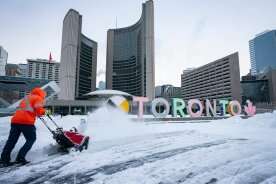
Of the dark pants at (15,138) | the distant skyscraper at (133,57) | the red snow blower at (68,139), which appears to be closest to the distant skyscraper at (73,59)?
the distant skyscraper at (133,57)

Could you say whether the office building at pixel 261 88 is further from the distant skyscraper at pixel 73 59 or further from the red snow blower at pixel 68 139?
the red snow blower at pixel 68 139

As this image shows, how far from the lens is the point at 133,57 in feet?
416

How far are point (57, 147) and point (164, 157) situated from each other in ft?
10.4

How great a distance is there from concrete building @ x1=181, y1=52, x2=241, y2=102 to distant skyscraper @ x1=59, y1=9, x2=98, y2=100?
77.8 meters

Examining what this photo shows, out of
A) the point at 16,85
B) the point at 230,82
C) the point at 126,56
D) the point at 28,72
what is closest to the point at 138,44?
the point at 126,56

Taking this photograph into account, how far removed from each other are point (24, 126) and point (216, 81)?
125 meters

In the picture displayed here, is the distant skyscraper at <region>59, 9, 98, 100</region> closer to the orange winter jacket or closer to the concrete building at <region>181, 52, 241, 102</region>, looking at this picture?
the concrete building at <region>181, 52, 241, 102</region>

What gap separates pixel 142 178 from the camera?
289cm

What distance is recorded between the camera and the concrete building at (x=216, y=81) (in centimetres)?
10281

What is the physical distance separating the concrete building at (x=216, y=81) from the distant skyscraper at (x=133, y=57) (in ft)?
140

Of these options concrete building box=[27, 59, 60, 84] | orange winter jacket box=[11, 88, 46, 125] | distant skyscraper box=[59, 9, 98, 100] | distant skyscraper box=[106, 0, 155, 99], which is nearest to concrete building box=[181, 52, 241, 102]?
distant skyscraper box=[106, 0, 155, 99]

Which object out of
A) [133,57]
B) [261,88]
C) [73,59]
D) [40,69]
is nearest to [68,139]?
[73,59]

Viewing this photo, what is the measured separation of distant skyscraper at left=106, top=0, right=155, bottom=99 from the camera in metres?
108

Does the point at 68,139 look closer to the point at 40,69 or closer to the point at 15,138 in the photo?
the point at 15,138
